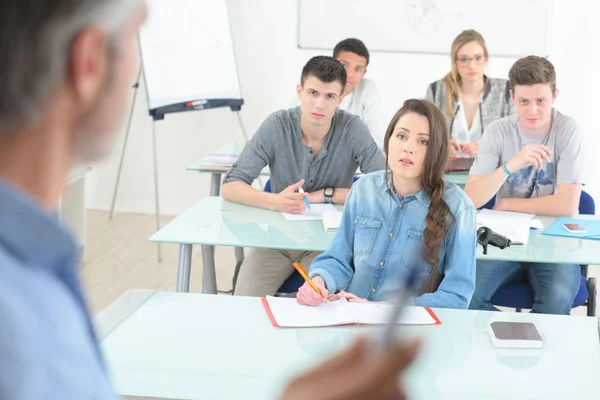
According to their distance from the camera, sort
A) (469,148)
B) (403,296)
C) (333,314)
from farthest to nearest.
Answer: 1. (469,148)
2. (333,314)
3. (403,296)

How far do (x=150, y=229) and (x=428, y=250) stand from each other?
357 cm

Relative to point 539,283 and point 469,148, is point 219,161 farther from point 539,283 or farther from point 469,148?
point 539,283

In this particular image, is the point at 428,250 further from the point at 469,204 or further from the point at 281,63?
the point at 281,63

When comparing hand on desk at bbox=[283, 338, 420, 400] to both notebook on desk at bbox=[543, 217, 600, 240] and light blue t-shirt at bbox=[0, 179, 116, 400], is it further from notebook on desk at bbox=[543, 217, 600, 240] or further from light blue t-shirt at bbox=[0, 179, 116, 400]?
notebook on desk at bbox=[543, 217, 600, 240]

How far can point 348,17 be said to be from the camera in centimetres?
558

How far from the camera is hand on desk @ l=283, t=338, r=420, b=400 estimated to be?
1.81 ft

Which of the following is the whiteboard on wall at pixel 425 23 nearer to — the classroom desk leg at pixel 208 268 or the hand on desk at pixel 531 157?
the hand on desk at pixel 531 157

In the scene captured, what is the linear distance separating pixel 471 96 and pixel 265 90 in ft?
6.09

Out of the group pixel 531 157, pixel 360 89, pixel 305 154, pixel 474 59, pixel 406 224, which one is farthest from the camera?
pixel 360 89

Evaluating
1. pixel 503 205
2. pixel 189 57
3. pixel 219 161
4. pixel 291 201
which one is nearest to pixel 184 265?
pixel 291 201

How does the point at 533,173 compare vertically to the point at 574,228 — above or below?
above

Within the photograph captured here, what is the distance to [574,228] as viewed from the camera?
9.48 feet

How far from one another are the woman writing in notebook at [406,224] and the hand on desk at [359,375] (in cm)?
172

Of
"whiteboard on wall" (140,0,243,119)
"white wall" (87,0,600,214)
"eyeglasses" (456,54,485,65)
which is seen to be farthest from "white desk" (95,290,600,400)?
"white wall" (87,0,600,214)
